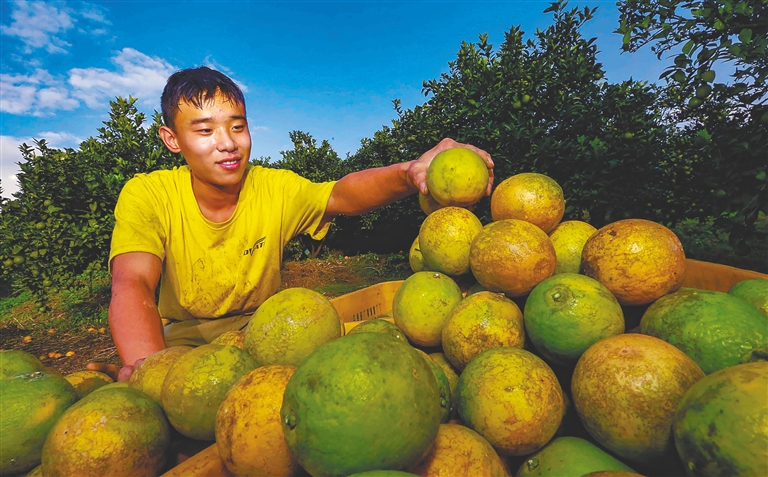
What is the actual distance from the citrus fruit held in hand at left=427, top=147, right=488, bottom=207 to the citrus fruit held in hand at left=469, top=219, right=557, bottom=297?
49 cm

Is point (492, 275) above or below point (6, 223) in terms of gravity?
below

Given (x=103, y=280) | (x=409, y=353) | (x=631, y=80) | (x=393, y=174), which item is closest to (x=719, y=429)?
(x=409, y=353)

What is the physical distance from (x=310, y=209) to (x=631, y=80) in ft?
18.8

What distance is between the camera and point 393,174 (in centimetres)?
330

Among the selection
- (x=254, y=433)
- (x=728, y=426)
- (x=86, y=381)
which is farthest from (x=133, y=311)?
(x=728, y=426)

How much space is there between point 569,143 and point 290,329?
5259 mm

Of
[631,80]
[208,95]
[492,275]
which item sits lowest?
[492,275]

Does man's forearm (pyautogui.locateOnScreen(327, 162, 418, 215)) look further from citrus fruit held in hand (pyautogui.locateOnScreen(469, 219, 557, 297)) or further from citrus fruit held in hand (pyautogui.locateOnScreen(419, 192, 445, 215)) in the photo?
citrus fruit held in hand (pyautogui.locateOnScreen(469, 219, 557, 297))

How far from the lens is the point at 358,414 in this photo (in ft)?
3.43

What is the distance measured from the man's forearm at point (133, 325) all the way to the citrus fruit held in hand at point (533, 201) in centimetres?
229

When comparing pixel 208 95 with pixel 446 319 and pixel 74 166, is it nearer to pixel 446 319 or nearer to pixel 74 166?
pixel 446 319

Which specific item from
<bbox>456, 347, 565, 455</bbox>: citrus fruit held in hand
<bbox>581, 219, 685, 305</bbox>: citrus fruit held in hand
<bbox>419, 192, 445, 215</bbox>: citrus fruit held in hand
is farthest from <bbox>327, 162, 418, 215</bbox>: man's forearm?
<bbox>456, 347, 565, 455</bbox>: citrus fruit held in hand

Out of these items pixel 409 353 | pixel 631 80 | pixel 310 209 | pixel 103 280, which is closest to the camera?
pixel 409 353

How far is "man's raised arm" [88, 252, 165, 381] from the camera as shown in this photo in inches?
87.1
